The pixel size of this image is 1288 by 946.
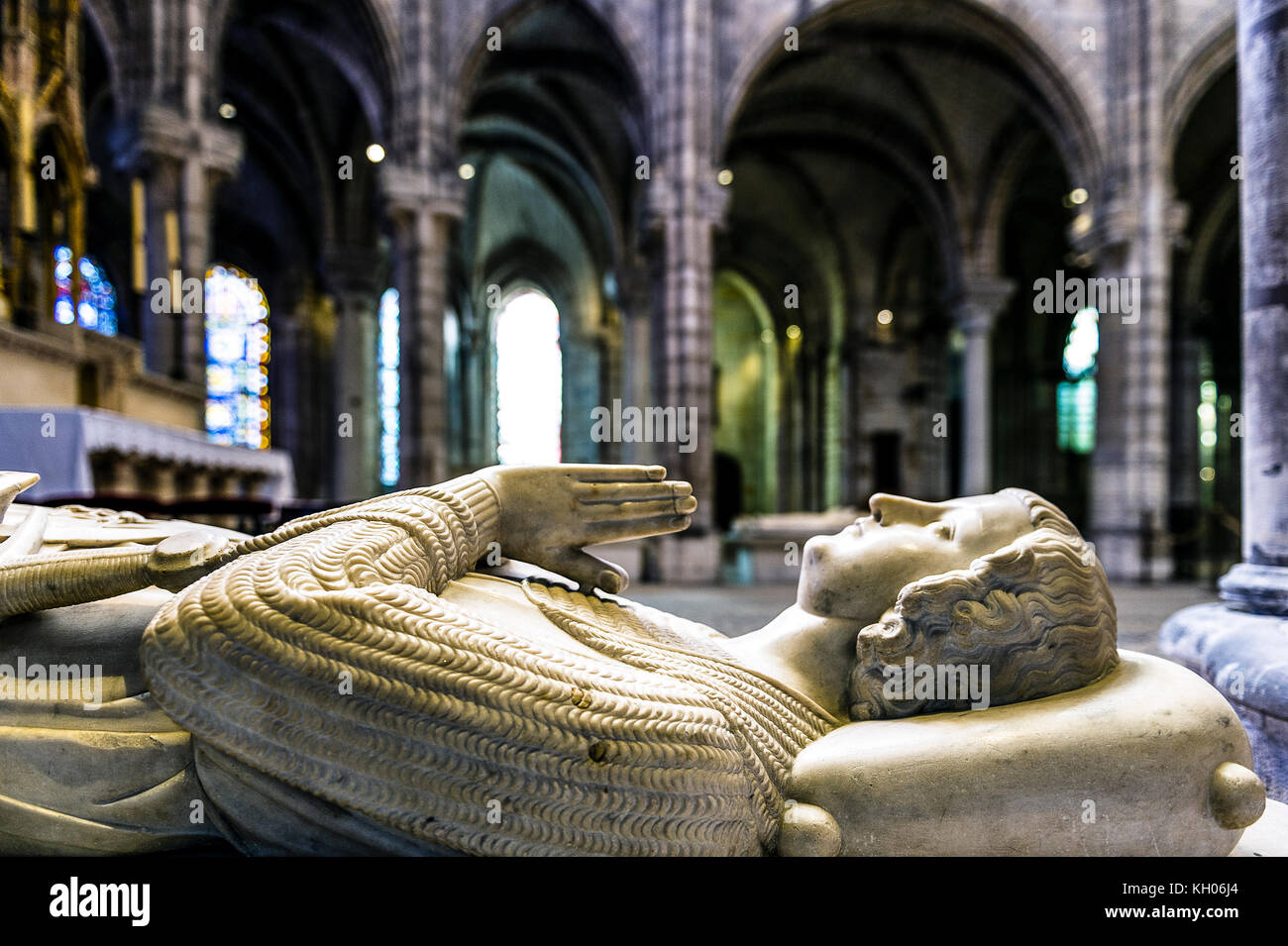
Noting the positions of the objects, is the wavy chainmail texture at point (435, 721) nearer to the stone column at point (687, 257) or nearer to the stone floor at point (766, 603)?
the stone floor at point (766, 603)

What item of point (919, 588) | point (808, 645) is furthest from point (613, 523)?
point (919, 588)

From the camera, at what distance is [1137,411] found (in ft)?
39.9

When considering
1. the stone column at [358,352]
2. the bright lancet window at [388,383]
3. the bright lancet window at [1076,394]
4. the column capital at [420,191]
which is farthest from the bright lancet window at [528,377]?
the bright lancet window at [1076,394]

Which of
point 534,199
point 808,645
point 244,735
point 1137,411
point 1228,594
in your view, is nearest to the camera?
point 244,735

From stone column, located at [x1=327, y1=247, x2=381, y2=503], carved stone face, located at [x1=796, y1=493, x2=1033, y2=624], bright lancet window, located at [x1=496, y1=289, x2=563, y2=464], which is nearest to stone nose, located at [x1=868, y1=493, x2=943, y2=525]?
carved stone face, located at [x1=796, y1=493, x2=1033, y2=624]

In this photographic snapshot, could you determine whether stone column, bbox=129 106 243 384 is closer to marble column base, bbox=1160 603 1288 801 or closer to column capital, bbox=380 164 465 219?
column capital, bbox=380 164 465 219

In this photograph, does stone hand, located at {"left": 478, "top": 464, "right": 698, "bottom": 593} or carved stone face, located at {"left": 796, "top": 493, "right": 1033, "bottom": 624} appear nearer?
carved stone face, located at {"left": 796, "top": 493, "right": 1033, "bottom": 624}

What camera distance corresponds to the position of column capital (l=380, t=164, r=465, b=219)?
36.1 ft

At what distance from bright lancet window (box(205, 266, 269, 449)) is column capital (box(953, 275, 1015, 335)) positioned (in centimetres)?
1476

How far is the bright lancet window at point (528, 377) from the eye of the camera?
74.2ft

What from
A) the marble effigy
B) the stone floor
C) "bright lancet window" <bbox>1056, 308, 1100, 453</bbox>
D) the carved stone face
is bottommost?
the stone floor

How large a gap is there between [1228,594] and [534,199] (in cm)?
2079
